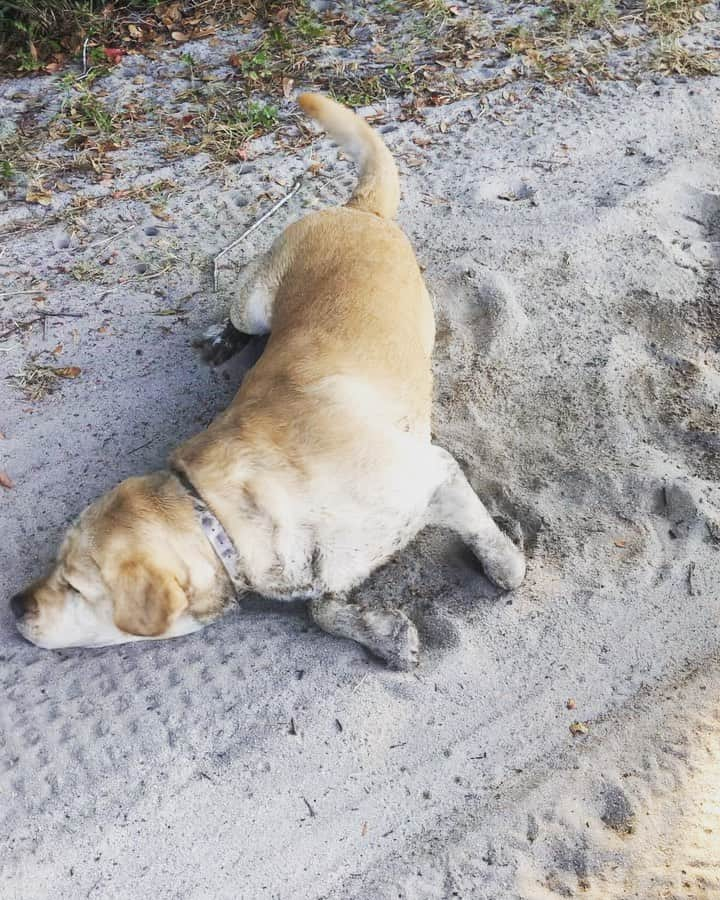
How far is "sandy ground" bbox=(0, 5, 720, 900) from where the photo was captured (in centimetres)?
282

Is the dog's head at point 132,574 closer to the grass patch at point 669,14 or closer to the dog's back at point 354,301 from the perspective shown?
the dog's back at point 354,301

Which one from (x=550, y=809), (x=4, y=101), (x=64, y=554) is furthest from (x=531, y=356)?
(x=4, y=101)

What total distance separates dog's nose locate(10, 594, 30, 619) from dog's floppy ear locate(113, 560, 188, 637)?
558 millimetres

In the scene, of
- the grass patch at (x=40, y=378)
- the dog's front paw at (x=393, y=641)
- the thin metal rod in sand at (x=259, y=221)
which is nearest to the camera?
the dog's front paw at (x=393, y=641)

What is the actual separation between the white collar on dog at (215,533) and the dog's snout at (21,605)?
76 centimetres

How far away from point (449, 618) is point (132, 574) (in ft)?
4.36

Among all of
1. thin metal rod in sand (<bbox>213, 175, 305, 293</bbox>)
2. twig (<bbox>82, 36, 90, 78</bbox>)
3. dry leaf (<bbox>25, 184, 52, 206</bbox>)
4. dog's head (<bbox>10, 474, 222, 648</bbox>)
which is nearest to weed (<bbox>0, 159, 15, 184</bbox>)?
dry leaf (<bbox>25, 184, 52, 206</bbox>)

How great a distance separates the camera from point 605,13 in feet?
19.5

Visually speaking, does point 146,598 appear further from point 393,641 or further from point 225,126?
point 225,126

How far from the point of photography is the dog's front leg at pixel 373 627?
10.2 ft

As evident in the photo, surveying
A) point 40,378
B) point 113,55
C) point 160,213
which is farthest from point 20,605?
point 113,55

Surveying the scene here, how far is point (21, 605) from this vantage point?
9.71 feet

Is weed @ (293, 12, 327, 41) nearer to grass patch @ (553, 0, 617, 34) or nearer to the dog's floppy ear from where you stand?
grass patch @ (553, 0, 617, 34)

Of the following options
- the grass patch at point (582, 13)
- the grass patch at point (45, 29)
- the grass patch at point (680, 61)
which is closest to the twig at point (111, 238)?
the grass patch at point (45, 29)
